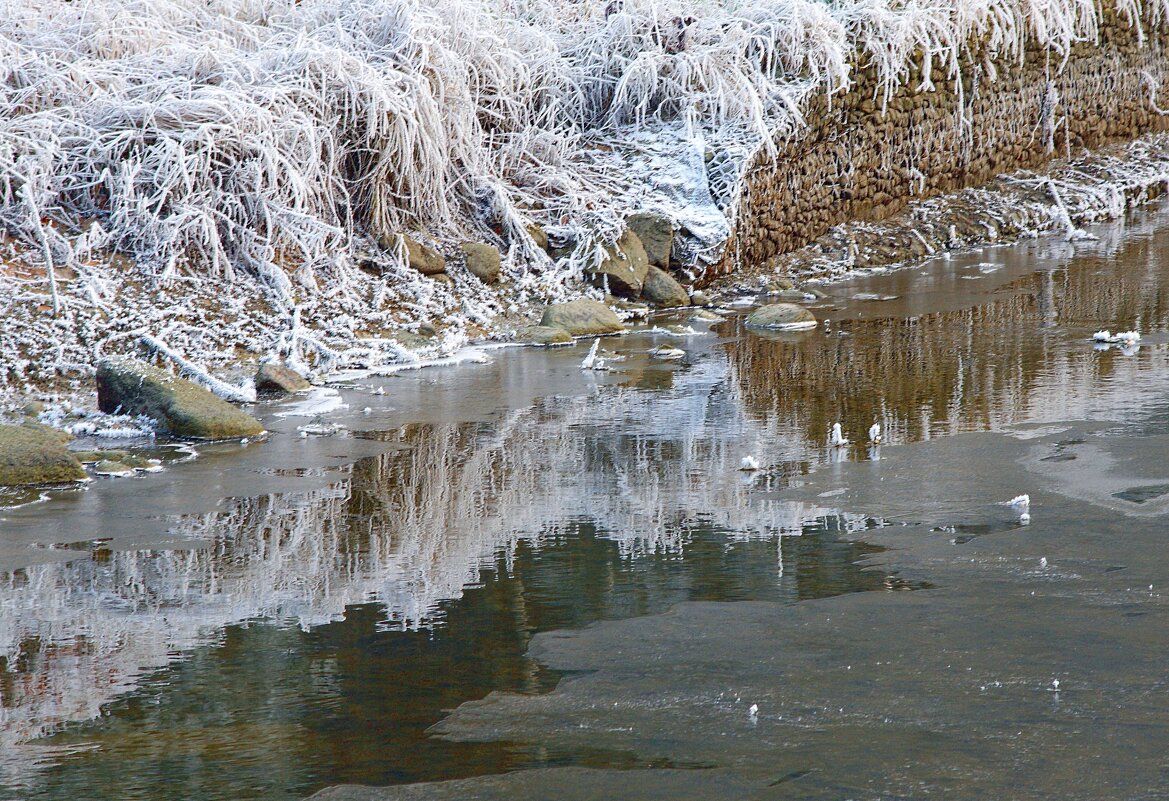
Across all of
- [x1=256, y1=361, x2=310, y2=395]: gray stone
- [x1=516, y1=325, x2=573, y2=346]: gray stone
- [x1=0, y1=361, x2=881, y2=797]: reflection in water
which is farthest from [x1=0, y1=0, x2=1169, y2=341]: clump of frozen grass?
[x1=0, y1=361, x2=881, y2=797]: reflection in water

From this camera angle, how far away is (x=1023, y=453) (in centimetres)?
543

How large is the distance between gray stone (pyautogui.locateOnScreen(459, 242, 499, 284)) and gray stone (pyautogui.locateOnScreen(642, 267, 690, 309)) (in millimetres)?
1308

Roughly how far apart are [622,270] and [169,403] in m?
4.91

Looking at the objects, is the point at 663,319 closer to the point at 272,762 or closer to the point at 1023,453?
the point at 1023,453

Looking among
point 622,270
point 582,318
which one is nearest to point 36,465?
point 582,318

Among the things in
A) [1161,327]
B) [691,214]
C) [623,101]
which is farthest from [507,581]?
[623,101]

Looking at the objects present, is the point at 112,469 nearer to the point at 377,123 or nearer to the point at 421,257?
the point at 421,257

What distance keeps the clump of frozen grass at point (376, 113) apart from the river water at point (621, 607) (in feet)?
10.2

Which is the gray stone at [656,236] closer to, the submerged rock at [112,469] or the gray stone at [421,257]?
the gray stone at [421,257]

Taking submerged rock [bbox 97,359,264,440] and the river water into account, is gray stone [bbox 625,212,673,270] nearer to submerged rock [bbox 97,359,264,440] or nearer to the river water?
the river water

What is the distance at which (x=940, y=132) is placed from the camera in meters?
14.0

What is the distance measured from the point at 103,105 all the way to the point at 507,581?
276 inches

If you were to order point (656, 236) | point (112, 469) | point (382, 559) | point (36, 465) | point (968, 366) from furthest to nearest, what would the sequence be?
point (656, 236)
point (968, 366)
point (112, 469)
point (36, 465)
point (382, 559)

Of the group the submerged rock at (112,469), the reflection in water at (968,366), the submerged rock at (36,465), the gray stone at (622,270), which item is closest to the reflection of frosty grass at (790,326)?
the reflection in water at (968,366)
